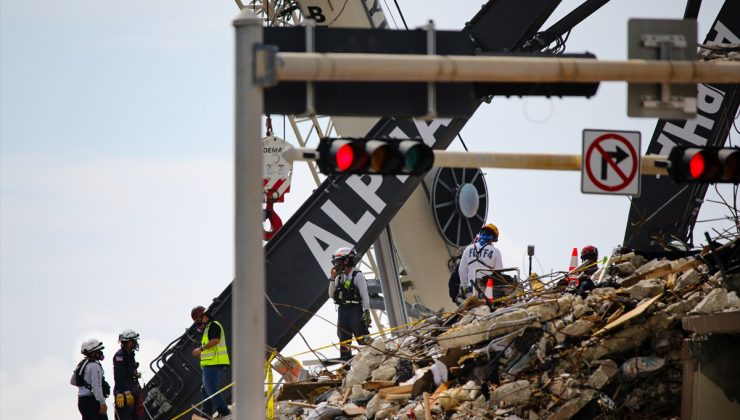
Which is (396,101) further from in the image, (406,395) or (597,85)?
(406,395)

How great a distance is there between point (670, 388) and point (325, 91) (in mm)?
5695

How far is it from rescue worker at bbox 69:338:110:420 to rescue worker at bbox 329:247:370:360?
→ 3.27m

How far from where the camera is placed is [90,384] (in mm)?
18875

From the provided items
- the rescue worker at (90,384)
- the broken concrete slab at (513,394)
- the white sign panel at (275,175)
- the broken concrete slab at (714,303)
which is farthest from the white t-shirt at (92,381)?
the broken concrete slab at (714,303)

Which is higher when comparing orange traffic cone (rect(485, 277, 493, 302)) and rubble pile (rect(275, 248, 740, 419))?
orange traffic cone (rect(485, 277, 493, 302))

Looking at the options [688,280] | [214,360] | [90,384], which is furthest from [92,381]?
[688,280]

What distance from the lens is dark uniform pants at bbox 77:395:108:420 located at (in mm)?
18891

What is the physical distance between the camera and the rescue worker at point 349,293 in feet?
61.5

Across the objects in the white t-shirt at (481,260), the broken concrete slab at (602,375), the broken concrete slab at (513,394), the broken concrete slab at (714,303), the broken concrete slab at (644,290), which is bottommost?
the broken concrete slab at (513,394)

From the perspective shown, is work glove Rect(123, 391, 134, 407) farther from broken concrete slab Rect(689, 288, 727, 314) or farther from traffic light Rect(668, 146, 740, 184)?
traffic light Rect(668, 146, 740, 184)

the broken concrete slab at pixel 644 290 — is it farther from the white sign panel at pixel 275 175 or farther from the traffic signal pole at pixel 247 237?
the white sign panel at pixel 275 175

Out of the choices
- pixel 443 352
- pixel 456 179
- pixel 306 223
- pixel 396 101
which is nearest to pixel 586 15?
pixel 456 179

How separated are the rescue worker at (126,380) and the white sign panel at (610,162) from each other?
886cm

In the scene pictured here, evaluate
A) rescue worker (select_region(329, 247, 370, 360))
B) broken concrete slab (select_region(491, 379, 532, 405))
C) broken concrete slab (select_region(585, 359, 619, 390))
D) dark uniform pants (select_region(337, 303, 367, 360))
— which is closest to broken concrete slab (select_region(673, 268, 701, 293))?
broken concrete slab (select_region(585, 359, 619, 390))
